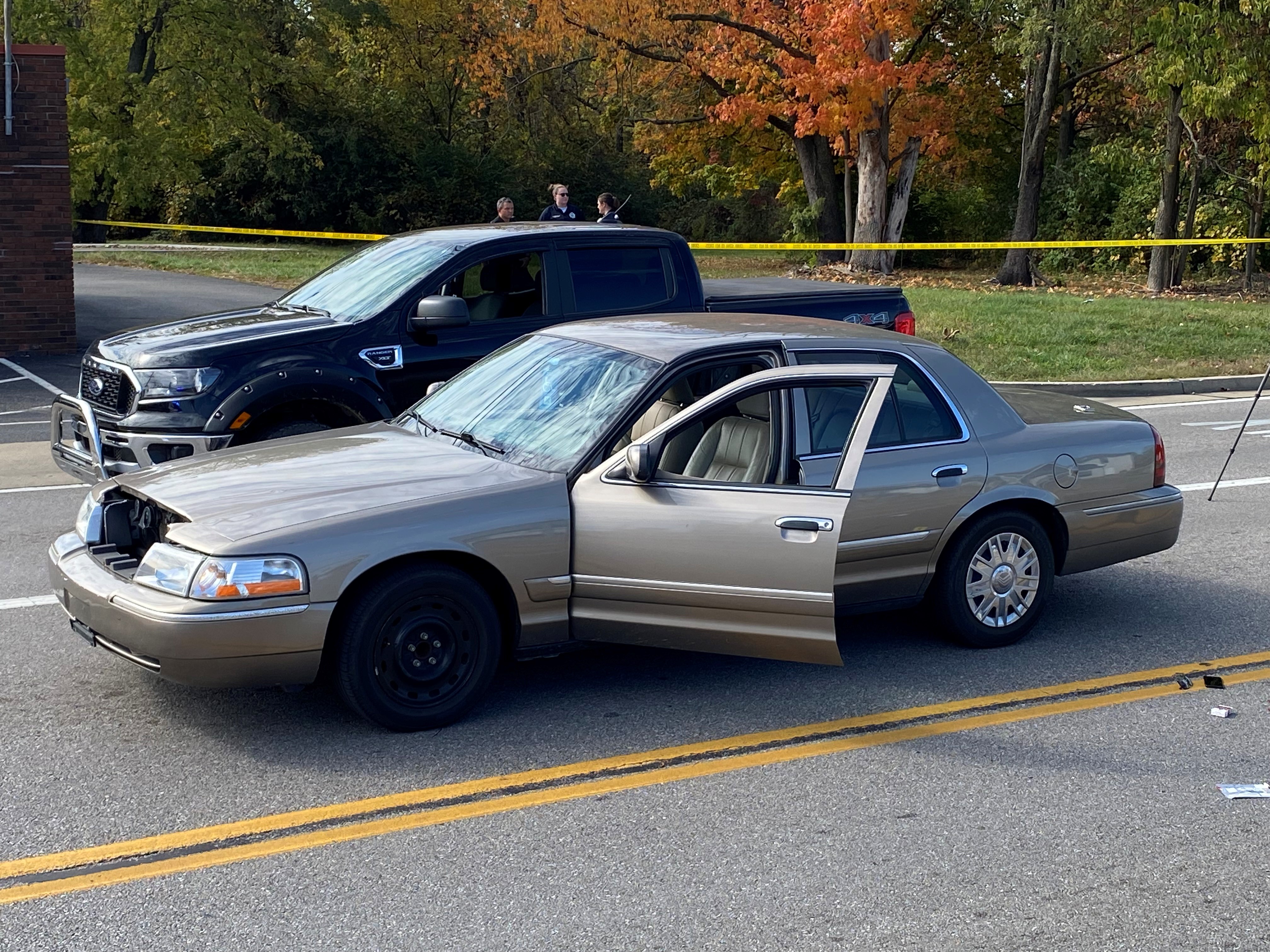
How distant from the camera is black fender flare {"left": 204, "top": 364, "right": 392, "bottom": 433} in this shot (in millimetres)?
8352

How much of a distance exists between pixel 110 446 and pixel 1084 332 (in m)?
14.6

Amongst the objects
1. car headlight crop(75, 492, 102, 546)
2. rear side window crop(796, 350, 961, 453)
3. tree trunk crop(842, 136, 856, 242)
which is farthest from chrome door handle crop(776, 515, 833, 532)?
tree trunk crop(842, 136, 856, 242)

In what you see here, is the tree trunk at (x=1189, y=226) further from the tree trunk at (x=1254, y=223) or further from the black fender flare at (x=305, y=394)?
the black fender flare at (x=305, y=394)

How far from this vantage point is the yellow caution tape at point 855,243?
67.3 feet

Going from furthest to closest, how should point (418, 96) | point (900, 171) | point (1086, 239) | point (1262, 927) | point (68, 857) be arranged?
point (418, 96) < point (1086, 239) < point (900, 171) < point (68, 857) < point (1262, 927)

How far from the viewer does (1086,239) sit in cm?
3522

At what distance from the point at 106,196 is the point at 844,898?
3623 cm

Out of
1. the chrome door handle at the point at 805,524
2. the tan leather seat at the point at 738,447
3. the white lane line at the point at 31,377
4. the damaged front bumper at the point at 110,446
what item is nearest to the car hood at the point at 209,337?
the damaged front bumper at the point at 110,446

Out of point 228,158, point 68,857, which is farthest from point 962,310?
point 228,158

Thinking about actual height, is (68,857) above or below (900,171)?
below

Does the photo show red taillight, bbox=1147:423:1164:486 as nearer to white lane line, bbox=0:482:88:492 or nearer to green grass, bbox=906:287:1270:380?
white lane line, bbox=0:482:88:492

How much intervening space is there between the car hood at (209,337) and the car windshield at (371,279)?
201 mm

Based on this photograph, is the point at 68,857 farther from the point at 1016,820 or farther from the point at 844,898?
the point at 1016,820

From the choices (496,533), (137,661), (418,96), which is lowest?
(137,661)
